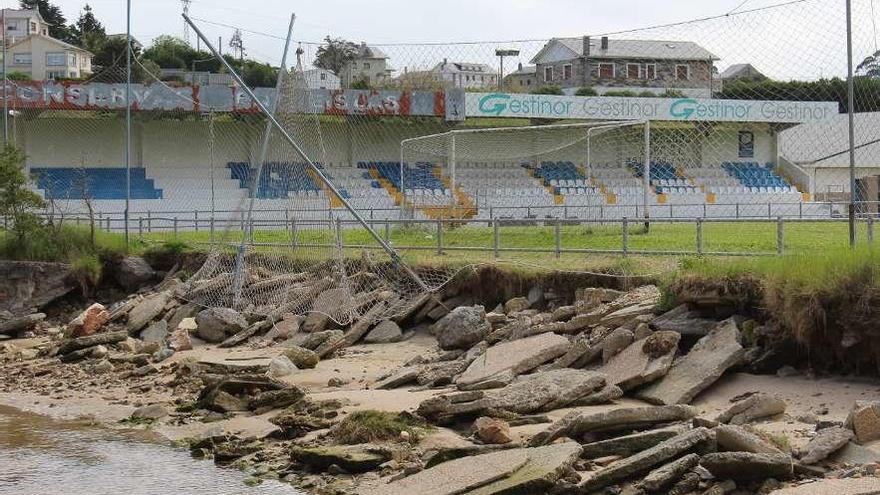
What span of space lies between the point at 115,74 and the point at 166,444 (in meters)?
39.3

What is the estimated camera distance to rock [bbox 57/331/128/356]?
20625 millimetres

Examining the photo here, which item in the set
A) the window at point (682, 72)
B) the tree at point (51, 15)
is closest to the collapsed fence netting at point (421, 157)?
the window at point (682, 72)

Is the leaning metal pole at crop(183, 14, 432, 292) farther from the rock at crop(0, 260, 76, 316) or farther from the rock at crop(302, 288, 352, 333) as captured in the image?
the rock at crop(0, 260, 76, 316)

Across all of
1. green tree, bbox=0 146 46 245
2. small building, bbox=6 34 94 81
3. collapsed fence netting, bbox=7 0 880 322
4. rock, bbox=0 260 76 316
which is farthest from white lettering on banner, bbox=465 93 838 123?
small building, bbox=6 34 94 81

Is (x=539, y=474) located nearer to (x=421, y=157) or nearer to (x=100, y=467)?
(x=100, y=467)

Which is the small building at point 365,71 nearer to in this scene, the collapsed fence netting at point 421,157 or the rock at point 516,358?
the collapsed fence netting at point 421,157

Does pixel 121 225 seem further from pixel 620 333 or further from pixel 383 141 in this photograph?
pixel 620 333

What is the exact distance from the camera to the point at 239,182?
47.5 m

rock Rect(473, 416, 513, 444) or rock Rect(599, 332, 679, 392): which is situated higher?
rock Rect(599, 332, 679, 392)

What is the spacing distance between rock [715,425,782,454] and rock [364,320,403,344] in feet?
32.3

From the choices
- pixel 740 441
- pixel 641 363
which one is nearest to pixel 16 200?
pixel 641 363

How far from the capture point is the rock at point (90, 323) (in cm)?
2236

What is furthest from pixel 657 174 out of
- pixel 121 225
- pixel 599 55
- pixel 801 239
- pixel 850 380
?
pixel 850 380

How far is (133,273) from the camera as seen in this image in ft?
90.7
